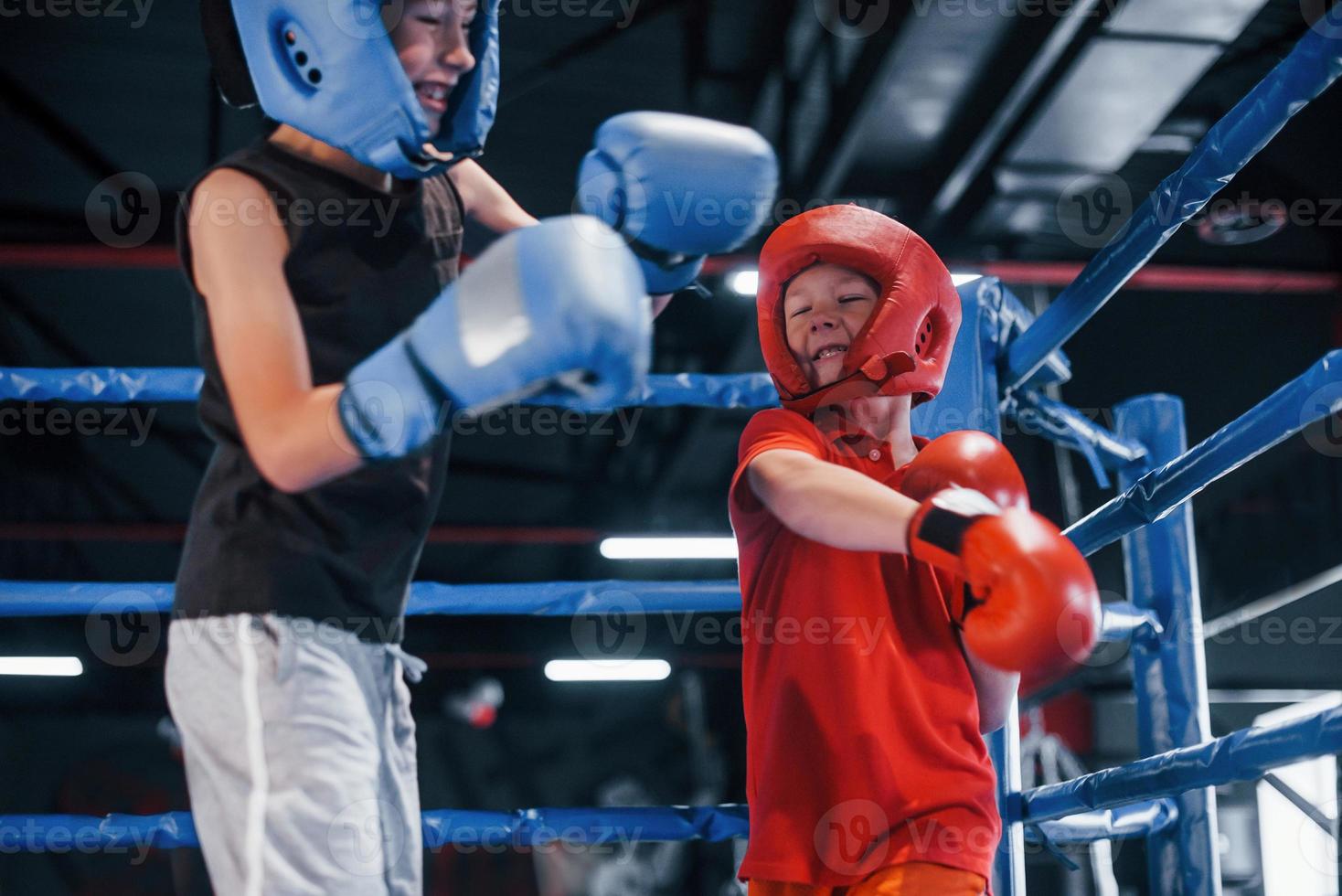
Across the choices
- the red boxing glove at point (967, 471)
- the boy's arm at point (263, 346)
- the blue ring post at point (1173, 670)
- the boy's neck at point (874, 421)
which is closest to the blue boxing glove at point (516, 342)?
the boy's arm at point (263, 346)

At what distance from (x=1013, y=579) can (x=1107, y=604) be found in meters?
0.93

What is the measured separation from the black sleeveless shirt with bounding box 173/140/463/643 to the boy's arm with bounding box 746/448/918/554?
0.38 meters

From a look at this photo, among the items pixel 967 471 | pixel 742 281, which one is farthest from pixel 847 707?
pixel 742 281

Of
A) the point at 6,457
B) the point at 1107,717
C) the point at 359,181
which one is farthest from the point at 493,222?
the point at 1107,717

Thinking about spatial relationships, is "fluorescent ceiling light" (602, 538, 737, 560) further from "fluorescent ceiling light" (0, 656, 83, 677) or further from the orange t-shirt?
the orange t-shirt

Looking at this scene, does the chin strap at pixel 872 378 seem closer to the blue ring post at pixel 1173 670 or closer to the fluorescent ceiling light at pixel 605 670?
the blue ring post at pixel 1173 670

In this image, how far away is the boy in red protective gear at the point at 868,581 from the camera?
125 cm

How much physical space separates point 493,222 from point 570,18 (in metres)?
3.61

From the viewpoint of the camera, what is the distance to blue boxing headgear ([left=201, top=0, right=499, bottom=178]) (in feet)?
3.48

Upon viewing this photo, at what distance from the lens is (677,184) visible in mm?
1161

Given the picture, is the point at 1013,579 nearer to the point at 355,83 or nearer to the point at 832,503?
the point at 832,503

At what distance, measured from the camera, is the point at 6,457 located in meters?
8.35

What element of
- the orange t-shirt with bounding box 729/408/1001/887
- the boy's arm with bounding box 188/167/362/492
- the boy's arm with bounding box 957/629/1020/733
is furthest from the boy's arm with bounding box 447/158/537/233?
the boy's arm with bounding box 957/629/1020/733

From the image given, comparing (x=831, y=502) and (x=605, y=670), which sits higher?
(x=605, y=670)
